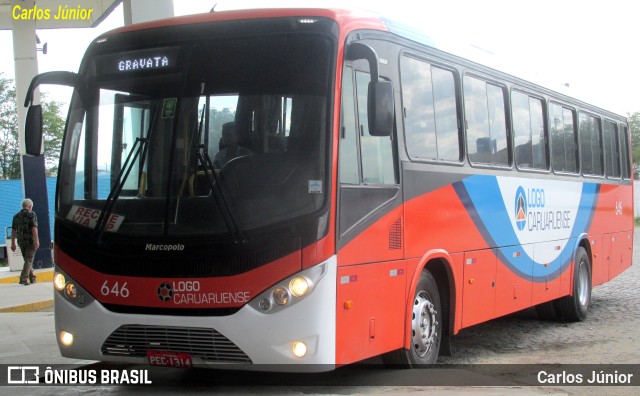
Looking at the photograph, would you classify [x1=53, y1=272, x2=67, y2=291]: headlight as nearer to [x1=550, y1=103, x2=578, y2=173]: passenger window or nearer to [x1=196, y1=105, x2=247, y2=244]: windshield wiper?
[x1=196, y1=105, x2=247, y2=244]: windshield wiper

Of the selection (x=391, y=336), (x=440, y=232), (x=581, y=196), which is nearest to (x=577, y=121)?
(x=581, y=196)

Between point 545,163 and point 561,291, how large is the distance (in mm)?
1910

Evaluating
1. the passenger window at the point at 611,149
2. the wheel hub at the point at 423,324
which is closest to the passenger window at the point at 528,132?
the wheel hub at the point at 423,324

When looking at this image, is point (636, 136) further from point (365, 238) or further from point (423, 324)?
point (365, 238)

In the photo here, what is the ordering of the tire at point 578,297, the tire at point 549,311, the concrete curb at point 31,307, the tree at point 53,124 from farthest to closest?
the tree at point 53,124, the concrete curb at point 31,307, the tire at point 549,311, the tire at point 578,297

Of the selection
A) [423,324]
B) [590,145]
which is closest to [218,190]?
[423,324]

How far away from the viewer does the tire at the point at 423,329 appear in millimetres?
8086

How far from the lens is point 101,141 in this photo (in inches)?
301

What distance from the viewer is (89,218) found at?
7.38 metres

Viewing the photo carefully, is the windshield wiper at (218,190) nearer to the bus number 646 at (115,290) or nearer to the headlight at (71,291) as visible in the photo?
the bus number 646 at (115,290)

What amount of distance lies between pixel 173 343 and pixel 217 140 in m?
1.61

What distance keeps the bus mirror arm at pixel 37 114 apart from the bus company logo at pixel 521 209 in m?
5.57

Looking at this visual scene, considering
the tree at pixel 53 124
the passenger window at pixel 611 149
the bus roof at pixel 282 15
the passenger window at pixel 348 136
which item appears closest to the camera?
the passenger window at pixel 348 136

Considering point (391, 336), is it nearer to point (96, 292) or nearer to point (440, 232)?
point (440, 232)
